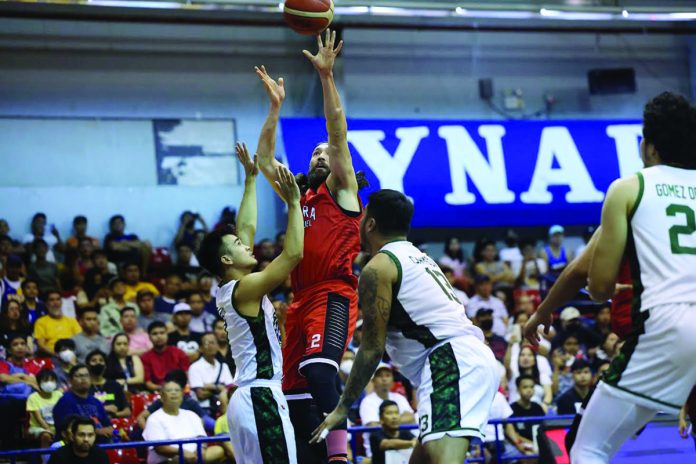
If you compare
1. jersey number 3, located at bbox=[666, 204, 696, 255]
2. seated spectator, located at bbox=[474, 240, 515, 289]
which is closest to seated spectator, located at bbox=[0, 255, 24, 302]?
seated spectator, located at bbox=[474, 240, 515, 289]

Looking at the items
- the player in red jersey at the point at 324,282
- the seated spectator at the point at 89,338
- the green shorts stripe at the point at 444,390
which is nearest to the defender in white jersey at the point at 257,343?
the player in red jersey at the point at 324,282

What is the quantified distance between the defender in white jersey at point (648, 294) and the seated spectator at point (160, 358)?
8304 millimetres

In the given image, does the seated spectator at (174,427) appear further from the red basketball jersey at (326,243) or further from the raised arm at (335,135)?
the raised arm at (335,135)

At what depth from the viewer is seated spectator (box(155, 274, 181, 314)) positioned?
14.9 meters

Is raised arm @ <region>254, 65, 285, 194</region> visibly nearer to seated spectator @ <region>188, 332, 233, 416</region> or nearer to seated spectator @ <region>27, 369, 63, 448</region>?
seated spectator @ <region>27, 369, 63, 448</region>

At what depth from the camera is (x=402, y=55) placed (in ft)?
66.3

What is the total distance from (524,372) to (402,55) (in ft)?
29.5

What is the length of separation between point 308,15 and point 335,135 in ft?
4.67

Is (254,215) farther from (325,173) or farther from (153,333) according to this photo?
(153,333)

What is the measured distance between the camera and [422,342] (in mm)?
5840

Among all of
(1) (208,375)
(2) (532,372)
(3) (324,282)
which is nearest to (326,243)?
(3) (324,282)

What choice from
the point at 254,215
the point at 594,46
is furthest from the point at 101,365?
the point at 594,46

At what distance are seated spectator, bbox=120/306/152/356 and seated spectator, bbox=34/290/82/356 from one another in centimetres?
61

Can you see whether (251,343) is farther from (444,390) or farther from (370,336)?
(444,390)
